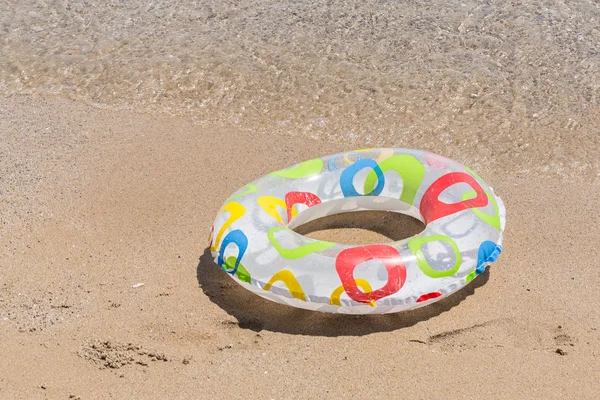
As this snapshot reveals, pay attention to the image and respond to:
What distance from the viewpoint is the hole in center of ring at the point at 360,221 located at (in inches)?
180

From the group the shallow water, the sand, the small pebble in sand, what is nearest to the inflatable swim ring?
the sand

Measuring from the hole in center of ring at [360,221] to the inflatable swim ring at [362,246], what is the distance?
1 centimetres

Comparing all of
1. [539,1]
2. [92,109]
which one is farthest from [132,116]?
[539,1]

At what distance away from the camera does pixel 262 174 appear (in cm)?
536

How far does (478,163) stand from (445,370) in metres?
2.27

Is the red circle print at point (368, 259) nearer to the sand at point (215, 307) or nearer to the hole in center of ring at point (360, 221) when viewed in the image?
the sand at point (215, 307)

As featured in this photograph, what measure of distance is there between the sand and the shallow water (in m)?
0.61

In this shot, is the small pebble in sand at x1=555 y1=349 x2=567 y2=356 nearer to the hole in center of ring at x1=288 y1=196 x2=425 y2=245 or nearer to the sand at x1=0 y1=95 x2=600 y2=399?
the sand at x1=0 y1=95 x2=600 y2=399

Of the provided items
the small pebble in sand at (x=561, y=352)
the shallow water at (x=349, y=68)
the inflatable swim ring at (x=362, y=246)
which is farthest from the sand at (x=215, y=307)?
the shallow water at (x=349, y=68)

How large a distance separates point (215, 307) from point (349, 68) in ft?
10.6

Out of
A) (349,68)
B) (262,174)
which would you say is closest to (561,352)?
(262,174)

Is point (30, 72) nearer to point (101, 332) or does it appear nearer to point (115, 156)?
point (115, 156)

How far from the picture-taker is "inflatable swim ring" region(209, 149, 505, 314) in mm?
3750

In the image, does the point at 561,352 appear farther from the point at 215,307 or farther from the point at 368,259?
the point at 215,307
